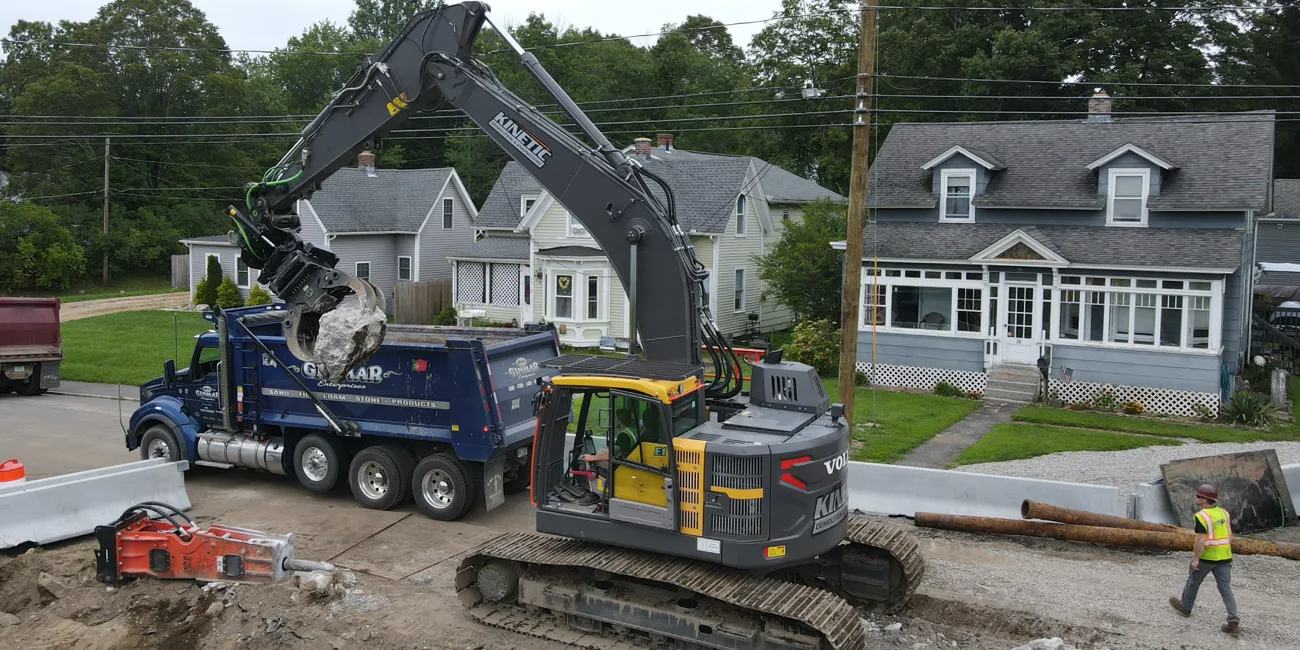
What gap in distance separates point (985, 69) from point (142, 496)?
34243mm

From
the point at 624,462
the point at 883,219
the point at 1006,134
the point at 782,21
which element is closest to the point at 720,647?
the point at 624,462

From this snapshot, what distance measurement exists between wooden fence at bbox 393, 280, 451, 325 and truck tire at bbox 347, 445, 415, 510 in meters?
21.4

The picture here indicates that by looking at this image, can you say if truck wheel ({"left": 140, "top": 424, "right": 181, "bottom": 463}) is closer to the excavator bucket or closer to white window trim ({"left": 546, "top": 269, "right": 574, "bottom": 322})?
the excavator bucket

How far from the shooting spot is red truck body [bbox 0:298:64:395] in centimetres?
2264

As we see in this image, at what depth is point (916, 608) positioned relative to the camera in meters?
10.4

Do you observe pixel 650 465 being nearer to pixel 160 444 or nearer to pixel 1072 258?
pixel 160 444

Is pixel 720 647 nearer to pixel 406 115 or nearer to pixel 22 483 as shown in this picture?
pixel 406 115

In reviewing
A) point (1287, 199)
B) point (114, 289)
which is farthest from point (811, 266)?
point (114, 289)

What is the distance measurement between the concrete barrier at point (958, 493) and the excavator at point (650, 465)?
266cm

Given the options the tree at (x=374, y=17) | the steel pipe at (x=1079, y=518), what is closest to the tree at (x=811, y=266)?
the steel pipe at (x=1079, y=518)

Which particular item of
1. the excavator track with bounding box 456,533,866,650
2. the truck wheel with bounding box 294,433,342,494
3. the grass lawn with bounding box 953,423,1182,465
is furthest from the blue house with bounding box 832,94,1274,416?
the excavator track with bounding box 456,533,866,650

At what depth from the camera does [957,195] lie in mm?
25641

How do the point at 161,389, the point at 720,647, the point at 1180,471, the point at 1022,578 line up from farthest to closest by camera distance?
the point at 161,389, the point at 1180,471, the point at 1022,578, the point at 720,647

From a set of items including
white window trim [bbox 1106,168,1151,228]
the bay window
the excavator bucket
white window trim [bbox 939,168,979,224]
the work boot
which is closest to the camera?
the work boot
